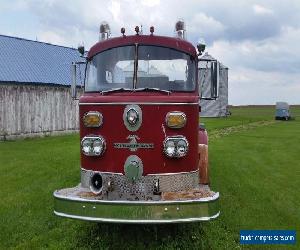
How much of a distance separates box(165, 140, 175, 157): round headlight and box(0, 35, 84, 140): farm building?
18.1m

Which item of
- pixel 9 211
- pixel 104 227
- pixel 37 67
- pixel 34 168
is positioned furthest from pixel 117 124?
pixel 37 67

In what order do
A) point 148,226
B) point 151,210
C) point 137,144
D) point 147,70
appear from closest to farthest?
point 151,210 < point 137,144 < point 147,70 < point 148,226

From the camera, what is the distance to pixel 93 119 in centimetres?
648

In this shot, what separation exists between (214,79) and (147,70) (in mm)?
1291

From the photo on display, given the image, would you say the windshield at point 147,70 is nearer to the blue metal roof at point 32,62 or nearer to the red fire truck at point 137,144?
the red fire truck at point 137,144

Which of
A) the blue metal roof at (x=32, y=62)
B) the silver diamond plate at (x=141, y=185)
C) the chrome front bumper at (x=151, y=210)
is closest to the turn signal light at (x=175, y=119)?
the silver diamond plate at (x=141, y=185)

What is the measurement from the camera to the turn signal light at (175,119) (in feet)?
20.6

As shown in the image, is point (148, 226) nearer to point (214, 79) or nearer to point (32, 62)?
point (214, 79)

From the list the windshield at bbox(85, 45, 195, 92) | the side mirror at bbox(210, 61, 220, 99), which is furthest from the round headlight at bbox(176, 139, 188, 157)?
the side mirror at bbox(210, 61, 220, 99)

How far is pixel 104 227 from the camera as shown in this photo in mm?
7262

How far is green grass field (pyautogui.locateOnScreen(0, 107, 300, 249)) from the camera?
680 centimetres

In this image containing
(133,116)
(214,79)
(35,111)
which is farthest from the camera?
(35,111)

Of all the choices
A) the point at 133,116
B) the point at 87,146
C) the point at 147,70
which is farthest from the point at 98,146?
the point at 147,70

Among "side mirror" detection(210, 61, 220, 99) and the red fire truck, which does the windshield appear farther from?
"side mirror" detection(210, 61, 220, 99)
